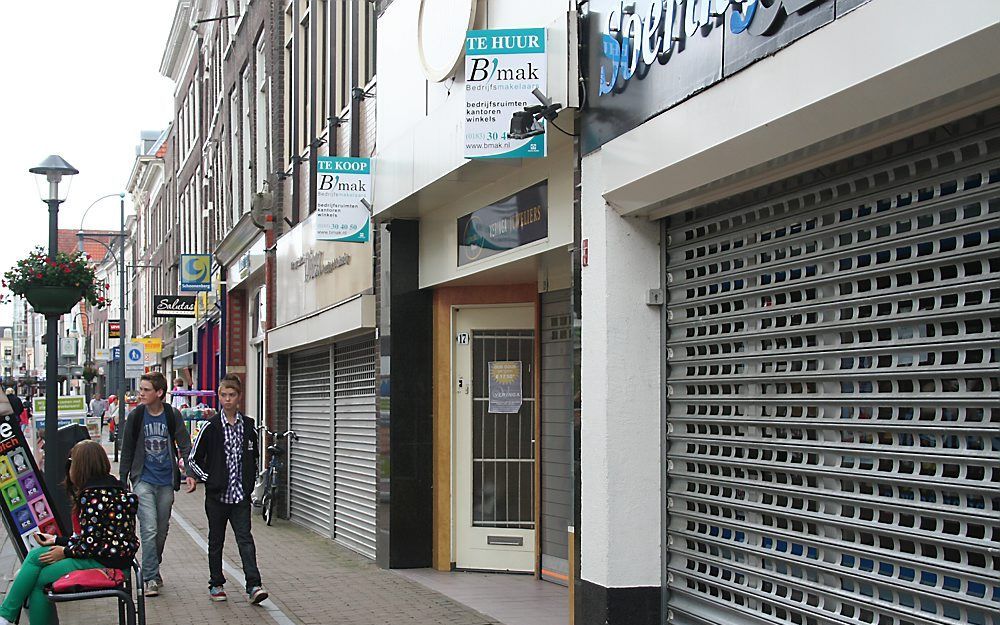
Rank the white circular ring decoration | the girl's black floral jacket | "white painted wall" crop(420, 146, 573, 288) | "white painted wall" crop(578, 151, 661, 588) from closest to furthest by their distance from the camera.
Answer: the girl's black floral jacket < "white painted wall" crop(578, 151, 661, 588) < "white painted wall" crop(420, 146, 573, 288) < the white circular ring decoration

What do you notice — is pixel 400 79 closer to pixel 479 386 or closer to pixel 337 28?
pixel 479 386

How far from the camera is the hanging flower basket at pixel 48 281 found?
14.5m

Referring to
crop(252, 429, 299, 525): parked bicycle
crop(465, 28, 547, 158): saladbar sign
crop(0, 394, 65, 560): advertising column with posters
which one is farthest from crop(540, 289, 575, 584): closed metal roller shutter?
crop(252, 429, 299, 525): parked bicycle

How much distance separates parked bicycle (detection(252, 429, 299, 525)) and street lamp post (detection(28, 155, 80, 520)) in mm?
3817

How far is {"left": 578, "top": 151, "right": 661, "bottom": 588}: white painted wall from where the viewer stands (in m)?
7.45

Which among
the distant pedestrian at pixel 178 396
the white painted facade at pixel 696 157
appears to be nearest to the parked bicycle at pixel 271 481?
the distant pedestrian at pixel 178 396

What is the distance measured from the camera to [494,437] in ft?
39.8

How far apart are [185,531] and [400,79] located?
26.0 feet

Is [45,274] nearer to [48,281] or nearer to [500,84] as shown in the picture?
[48,281]

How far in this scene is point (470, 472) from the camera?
1220 cm

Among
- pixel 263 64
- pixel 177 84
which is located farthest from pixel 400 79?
pixel 177 84

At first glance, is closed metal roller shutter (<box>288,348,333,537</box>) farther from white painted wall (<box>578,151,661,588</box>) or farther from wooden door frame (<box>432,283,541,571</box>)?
white painted wall (<box>578,151,661,588</box>)

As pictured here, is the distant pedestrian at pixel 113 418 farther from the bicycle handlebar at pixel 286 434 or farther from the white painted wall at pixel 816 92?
the white painted wall at pixel 816 92

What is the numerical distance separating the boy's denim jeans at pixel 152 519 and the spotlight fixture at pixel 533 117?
4.65m
